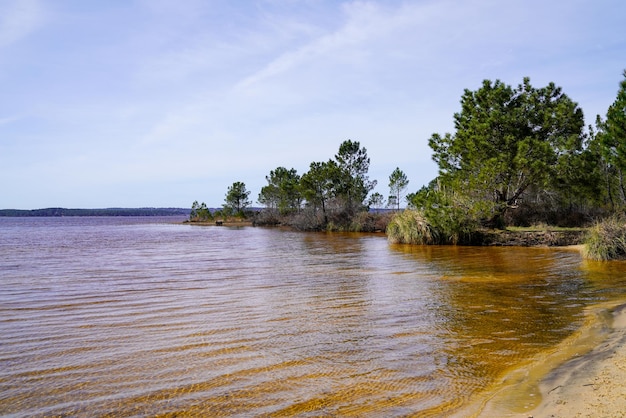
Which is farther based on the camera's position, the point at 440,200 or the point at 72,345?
the point at 440,200

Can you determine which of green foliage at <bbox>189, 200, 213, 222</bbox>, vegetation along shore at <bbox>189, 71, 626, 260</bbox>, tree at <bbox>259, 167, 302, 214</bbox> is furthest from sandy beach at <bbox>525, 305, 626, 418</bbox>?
green foliage at <bbox>189, 200, 213, 222</bbox>

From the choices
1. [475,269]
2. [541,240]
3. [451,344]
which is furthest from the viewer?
[541,240]

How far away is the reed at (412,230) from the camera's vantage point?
1061 inches

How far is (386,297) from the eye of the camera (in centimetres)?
1052

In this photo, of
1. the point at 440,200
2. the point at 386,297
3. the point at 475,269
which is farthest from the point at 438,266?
the point at 440,200

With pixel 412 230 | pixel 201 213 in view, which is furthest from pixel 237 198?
pixel 412 230

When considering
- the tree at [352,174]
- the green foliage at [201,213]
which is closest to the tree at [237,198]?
the green foliage at [201,213]

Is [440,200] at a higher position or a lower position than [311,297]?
higher

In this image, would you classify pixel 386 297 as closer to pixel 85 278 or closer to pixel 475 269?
pixel 475 269

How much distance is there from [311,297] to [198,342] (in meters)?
4.12

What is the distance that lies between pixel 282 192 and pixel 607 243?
53.6m

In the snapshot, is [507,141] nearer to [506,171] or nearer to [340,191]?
[506,171]

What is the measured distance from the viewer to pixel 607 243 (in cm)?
1683

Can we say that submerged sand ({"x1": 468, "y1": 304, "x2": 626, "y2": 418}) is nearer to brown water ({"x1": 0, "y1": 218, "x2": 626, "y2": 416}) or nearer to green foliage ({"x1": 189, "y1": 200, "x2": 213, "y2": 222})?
brown water ({"x1": 0, "y1": 218, "x2": 626, "y2": 416})
